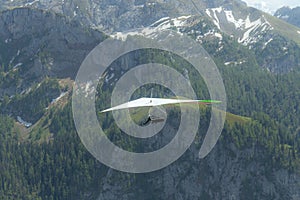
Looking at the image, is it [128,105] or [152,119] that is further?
[152,119]

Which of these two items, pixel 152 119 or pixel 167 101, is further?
pixel 152 119
